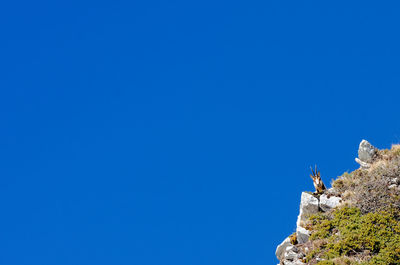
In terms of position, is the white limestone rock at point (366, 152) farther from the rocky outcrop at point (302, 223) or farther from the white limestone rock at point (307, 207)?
the white limestone rock at point (307, 207)

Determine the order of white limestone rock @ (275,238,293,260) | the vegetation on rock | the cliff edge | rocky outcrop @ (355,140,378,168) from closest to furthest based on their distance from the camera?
the vegetation on rock → the cliff edge → white limestone rock @ (275,238,293,260) → rocky outcrop @ (355,140,378,168)

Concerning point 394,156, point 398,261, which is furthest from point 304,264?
point 394,156

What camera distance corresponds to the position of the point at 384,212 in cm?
2256

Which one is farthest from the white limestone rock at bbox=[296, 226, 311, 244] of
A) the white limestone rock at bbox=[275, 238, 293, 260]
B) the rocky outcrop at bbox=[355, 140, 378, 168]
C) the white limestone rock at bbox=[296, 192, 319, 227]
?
the rocky outcrop at bbox=[355, 140, 378, 168]

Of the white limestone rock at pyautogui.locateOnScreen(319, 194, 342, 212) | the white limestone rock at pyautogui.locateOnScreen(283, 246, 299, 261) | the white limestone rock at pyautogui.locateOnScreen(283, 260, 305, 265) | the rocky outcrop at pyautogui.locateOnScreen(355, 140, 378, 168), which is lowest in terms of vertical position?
the white limestone rock at pyautogui.locateOnScreen(283, 260, 305, 265)

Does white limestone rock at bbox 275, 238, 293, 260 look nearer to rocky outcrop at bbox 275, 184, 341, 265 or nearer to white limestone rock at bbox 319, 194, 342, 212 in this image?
rocky outcrop at bbox 275, 184, 341, 265

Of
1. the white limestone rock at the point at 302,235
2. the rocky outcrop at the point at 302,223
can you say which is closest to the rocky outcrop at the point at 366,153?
the rocky outcrop at the point at 302,223

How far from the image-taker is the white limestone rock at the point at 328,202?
25942 mm

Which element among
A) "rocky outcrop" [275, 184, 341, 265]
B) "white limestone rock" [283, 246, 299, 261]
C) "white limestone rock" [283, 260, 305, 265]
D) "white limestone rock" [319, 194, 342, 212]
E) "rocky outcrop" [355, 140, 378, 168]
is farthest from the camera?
"rocky outcrop" [355, 140, 378, 168]

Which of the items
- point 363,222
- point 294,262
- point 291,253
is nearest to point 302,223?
point 291,253

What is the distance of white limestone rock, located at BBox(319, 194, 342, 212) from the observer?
85.1 ft

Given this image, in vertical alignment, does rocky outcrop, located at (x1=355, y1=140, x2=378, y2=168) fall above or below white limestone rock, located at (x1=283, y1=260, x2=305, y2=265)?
above

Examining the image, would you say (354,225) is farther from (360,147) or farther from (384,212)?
(360,147)

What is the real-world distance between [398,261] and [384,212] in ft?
12.3
